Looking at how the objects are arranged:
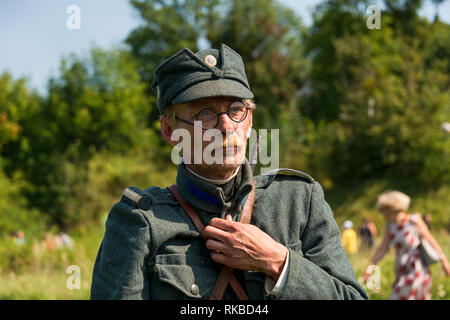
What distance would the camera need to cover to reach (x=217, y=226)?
2004mm

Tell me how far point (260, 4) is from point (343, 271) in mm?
36956

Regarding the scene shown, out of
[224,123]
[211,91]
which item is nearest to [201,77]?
[211,91]

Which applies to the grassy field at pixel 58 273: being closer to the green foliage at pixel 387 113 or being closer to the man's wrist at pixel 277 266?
the man's wrist at pixel 277 266

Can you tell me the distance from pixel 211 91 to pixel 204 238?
1.86 ft

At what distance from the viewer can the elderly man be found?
1.95m

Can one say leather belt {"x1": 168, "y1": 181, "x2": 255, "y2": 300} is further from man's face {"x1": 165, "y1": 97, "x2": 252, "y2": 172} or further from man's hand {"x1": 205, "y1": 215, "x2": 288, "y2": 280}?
man's face {"x1": 165, "y1": 97, "x2": 252, "y2": 172}

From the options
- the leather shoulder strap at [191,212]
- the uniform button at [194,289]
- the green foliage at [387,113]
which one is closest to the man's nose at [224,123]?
the leather shoulder strap at [191,212]

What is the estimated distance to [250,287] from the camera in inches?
78.6

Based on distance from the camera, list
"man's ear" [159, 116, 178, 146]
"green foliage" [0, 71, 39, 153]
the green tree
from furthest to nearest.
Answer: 1. "green foliage" [0, 71, 39, 153]
2. the green tree
3. "man's ear" [159, 116, 178, 146]

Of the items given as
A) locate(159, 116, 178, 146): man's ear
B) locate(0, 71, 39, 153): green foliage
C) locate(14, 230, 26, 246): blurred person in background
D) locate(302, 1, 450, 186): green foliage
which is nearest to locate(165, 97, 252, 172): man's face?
locate(159, 116, 178, 146): man's ear

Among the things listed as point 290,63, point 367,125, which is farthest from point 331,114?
point 367,125

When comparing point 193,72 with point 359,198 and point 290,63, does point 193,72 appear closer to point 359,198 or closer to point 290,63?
point 359,198

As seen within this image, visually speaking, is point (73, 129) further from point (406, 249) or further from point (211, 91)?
point (211, 91)

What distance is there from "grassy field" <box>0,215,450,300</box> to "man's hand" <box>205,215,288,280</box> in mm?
5451
